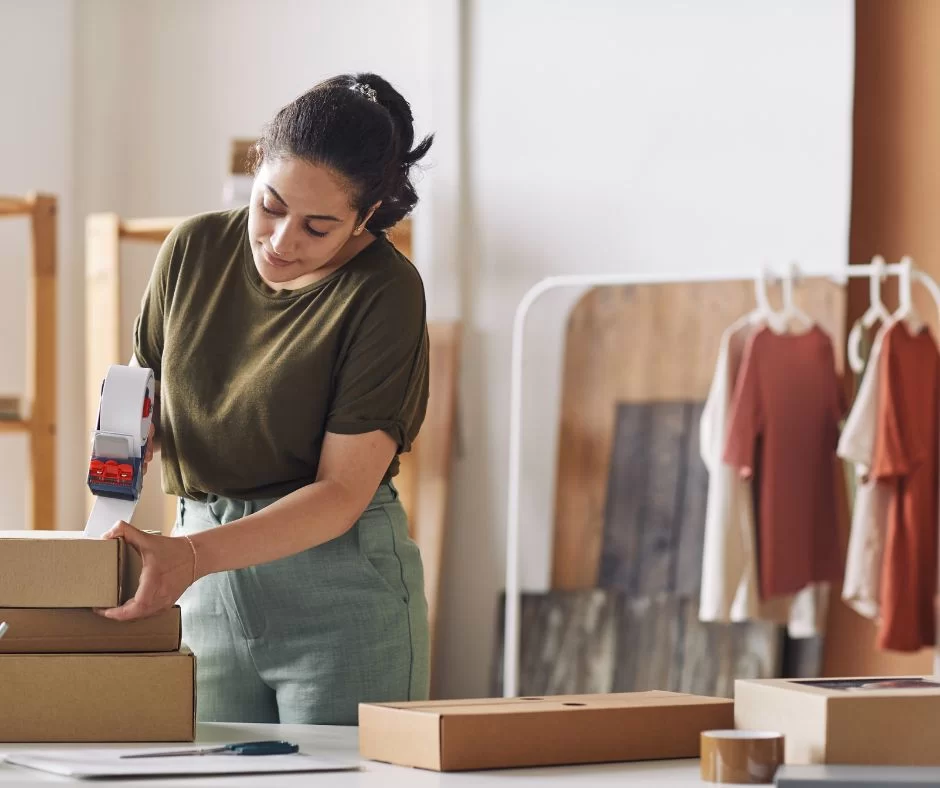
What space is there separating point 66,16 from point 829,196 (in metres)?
2.16

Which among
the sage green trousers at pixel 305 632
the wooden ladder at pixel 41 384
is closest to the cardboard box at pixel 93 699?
the sage green trousers at pixel 305 632

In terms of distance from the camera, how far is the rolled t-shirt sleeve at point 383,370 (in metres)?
1.73

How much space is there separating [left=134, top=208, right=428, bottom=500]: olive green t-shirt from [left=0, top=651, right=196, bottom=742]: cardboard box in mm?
405

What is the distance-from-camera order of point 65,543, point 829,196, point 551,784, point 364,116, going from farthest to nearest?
point 829,196, point 364,116, point 65,543, point 551,784

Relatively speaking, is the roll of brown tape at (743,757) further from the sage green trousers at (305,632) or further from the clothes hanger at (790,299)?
the clothes hanger at (790,299)

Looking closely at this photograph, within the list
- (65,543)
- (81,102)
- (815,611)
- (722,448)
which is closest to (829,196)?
(722,448)

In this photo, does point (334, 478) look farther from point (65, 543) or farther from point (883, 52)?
point (883, 52)

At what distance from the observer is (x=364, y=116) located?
171 centimetres

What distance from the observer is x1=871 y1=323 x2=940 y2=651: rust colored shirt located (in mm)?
3078

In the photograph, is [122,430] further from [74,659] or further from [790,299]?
[790,299]

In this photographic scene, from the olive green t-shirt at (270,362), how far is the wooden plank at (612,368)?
6.34ft

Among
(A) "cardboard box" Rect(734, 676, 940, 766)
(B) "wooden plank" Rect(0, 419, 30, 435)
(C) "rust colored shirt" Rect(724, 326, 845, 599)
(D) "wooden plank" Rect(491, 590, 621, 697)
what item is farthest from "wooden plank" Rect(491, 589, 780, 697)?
(A) "cardboard box" Rect(734, 676, 940, 766)

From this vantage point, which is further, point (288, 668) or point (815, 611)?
A: point (815, 611)

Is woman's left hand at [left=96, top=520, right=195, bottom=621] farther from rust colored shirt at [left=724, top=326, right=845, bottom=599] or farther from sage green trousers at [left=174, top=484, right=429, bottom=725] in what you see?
rust colored shirt at [left=724, top=326, right=845, bottom=599]
